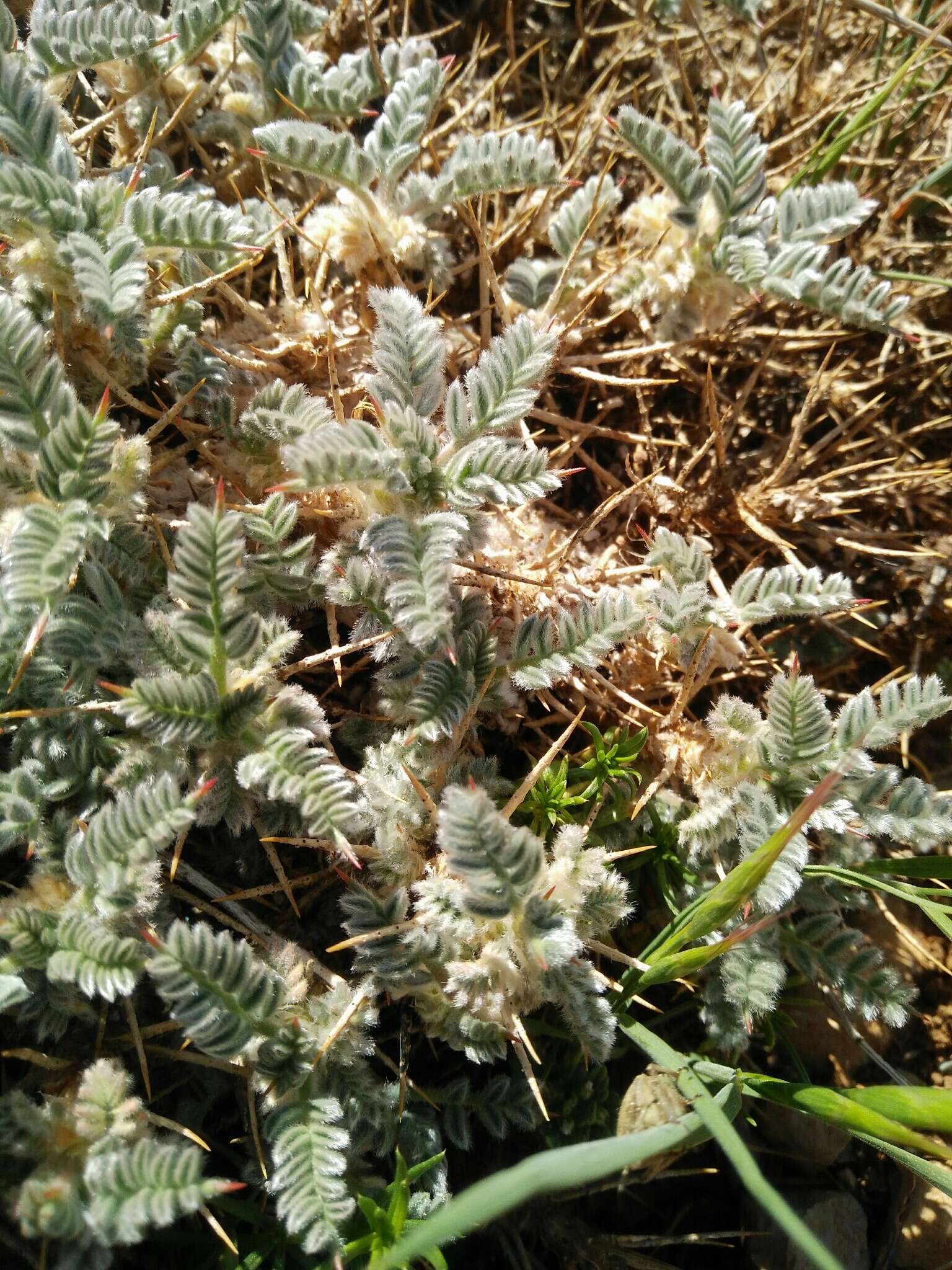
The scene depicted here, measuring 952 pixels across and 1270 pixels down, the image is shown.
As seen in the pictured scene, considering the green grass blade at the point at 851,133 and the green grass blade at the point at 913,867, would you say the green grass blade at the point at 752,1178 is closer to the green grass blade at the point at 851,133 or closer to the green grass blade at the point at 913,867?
the green grass blade at the point at 913,867

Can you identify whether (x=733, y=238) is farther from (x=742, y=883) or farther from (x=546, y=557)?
(x=742, y=883)

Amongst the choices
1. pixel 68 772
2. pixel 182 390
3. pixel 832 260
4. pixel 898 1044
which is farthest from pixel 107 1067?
pixel 832 260

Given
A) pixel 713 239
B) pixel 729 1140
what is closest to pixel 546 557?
pixel 713 239

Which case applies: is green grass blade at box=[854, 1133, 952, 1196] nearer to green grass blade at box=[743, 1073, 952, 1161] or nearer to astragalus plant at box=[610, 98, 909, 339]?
green grass blade at box=[743, 1073, 952, 1161]

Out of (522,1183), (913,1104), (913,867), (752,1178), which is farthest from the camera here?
(913,867)

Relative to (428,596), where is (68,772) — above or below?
below

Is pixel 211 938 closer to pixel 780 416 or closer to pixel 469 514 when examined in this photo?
pixel 469 514

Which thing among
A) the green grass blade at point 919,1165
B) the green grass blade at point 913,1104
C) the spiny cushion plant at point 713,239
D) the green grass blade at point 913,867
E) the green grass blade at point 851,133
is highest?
the green grass blade at point 851,133

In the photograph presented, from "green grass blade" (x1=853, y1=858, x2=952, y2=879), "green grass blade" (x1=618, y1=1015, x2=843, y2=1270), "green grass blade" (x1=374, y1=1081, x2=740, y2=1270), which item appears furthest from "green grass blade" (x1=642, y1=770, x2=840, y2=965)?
"green grass blade" (x1=374, y1=1081, x2=740, y2=1270)

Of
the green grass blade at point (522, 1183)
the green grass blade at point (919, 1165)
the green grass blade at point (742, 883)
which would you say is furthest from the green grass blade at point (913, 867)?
the green grass blade at point (522, 1183)
